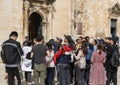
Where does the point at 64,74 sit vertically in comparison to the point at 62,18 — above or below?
below

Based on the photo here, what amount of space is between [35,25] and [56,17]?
1335 millimetres


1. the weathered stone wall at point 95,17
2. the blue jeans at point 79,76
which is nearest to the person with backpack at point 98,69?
the blue jeans at point 79,76

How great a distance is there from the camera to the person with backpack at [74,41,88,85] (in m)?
13.1

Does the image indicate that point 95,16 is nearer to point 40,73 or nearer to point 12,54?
point 40,73

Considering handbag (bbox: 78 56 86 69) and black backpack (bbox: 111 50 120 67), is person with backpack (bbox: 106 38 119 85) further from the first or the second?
handbag (bbox: 78 56 86 69)

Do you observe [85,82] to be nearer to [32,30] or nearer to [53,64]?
[53,64]

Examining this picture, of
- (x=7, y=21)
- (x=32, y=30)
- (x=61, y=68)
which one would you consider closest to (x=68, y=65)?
(x=61, y=68)

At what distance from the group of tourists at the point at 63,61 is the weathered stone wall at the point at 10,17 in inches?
283

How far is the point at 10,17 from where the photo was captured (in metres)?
21.7

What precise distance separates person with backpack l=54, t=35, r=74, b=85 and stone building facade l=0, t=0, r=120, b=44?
881 cm

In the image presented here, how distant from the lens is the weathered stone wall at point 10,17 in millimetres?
21234

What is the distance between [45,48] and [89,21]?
19881mm

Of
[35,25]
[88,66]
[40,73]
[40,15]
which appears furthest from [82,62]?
[35,25]

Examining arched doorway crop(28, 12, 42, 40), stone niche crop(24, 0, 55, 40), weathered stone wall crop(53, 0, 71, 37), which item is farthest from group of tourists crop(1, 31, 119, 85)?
weathered stone wall crop(53, 0, 71, 37)
